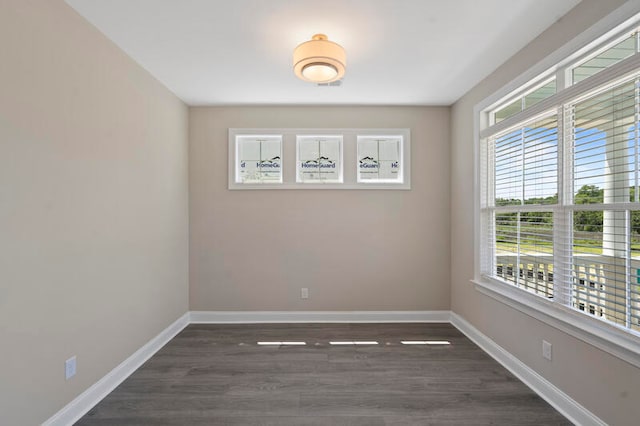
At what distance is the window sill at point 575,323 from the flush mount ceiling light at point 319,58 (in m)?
2.31

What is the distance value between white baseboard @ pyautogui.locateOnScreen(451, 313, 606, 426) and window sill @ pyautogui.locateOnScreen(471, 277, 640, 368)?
44 cm

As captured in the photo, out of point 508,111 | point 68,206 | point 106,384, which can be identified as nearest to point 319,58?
point 508,111

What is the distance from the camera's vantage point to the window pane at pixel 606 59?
1788 mm

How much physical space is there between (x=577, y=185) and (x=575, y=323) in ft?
2.92

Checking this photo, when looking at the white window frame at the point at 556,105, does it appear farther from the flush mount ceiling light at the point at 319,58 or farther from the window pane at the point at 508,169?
the flush mount ceiling light at the point at 319,58

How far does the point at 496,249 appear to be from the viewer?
3.04 m

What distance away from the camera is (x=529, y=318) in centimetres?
245

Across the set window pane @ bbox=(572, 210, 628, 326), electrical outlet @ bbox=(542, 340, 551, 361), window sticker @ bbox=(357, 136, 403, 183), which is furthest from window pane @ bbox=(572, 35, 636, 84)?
window sticker @ bbox=(357, 136, 403, 183)

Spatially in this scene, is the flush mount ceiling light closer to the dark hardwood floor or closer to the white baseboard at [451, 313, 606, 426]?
the dark hardwood floor

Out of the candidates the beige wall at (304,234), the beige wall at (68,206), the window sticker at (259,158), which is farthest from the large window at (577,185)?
the beige wall at (68,206)

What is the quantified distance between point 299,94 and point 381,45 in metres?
1.23

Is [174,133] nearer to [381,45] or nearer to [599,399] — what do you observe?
[381,45]

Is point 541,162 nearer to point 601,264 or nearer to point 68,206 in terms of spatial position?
point 601,264

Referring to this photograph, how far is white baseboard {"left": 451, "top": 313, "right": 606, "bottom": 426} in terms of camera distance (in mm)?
1975
